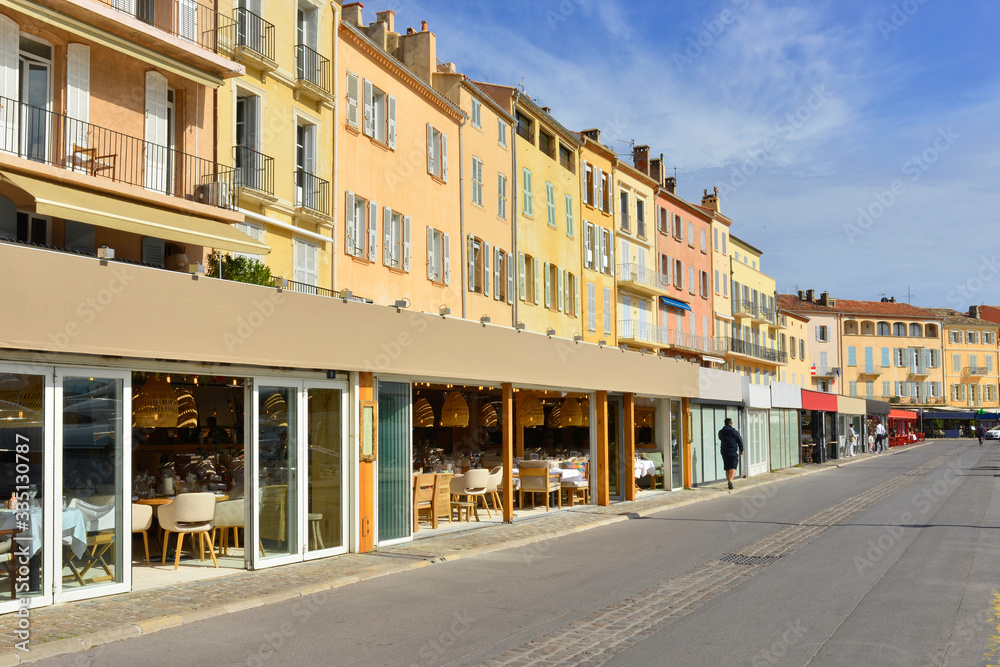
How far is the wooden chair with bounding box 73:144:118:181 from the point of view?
16203 mm

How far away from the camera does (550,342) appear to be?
20062 mm

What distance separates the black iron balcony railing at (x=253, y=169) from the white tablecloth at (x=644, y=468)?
11.9 m

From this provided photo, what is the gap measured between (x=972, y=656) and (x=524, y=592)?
4914 millimetres

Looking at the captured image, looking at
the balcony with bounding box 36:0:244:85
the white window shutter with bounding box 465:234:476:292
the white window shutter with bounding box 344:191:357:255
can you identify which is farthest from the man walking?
the balcony with bounding box 36:0:244:85

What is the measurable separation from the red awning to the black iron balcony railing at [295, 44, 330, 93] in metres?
29.5

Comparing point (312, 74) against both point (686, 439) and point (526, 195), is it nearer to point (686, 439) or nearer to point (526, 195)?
point (526, 195)

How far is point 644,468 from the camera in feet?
85.3

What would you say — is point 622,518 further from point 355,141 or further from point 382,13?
point 382,13

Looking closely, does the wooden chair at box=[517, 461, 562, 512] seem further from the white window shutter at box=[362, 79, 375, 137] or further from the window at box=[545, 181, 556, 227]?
the window at box=[545, 181, 556, 227]

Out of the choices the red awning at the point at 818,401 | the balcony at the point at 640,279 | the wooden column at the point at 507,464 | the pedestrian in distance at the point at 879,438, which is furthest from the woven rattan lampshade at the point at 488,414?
the pedestrian in distance at the point at 879,438

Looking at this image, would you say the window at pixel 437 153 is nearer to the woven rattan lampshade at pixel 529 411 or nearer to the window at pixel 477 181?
the window at pixel 477 181

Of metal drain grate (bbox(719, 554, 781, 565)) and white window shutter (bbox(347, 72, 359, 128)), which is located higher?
white window shutter (bbox(347, 72, 359, 128))

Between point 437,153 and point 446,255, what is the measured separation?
9.41 feet

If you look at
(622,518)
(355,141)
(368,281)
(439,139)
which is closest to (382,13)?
(439,139)
